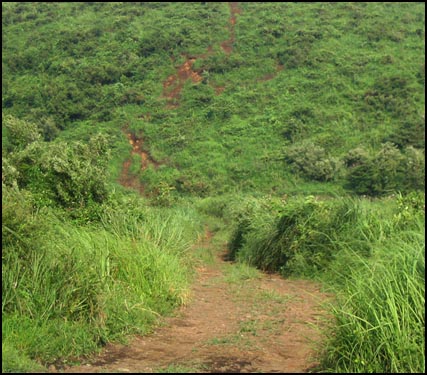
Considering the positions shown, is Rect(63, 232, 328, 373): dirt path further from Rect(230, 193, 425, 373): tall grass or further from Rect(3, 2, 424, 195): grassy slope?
Rect(3, 2, 424, 195): grassy slope

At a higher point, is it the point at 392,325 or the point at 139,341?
the point at 392,325

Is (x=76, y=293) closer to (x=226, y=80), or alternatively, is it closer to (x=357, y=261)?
(x=357, y=261)

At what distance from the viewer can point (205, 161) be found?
94.1 feet

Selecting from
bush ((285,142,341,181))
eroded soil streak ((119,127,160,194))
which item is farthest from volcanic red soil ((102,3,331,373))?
eroded soil streak ((119,127,160,194))

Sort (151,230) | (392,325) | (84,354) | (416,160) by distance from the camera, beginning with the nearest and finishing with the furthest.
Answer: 1. (392,325)
2. (84,354)
3. (151,230)
4. (416,160)

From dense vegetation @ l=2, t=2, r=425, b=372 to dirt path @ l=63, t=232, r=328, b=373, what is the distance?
0.79 ft

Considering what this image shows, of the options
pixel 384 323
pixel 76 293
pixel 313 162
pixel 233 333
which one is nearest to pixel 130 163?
pixel 313 162

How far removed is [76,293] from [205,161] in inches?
942

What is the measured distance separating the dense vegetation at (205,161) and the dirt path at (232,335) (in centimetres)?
24

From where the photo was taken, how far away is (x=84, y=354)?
4484 millimetres

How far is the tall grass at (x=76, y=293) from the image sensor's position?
173 inches

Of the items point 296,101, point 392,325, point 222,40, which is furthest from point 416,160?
point 392,325

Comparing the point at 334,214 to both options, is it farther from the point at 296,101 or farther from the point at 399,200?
the point at 296,101

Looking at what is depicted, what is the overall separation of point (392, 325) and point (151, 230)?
419cm
